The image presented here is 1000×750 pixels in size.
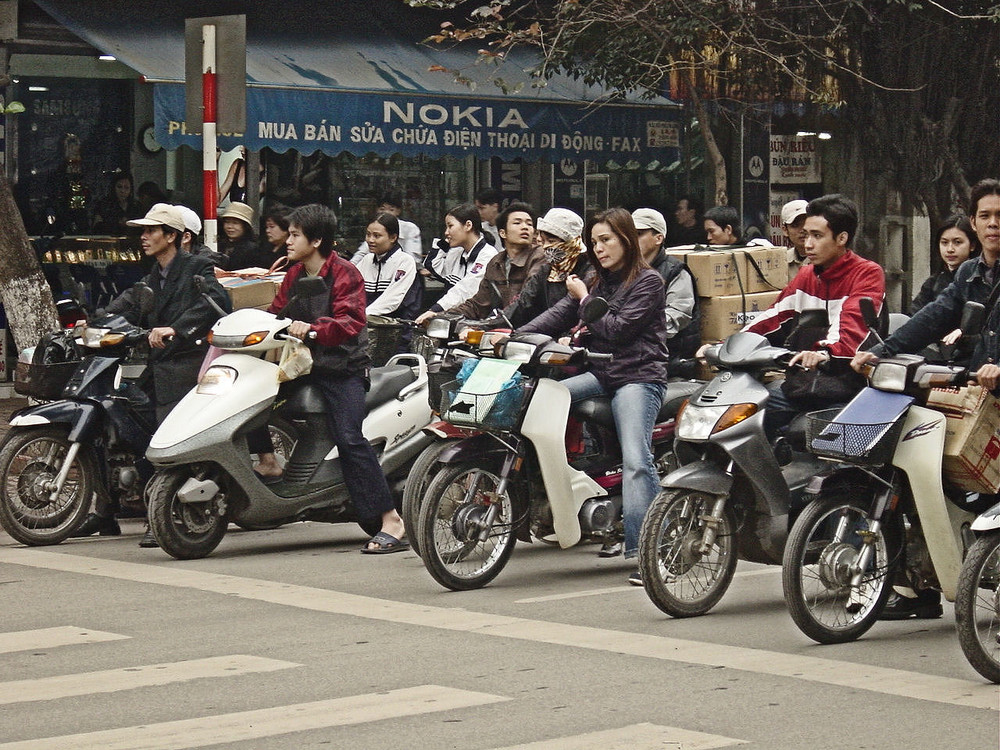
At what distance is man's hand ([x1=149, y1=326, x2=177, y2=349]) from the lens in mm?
10164

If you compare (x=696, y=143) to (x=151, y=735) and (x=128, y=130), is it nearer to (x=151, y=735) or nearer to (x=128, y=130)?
(x=128, y=130)

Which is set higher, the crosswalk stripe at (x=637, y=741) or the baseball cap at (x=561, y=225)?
the baseball cap at (x=561, y=225)

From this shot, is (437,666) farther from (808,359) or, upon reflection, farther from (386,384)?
(386,384)

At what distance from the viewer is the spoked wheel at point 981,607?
21.0ft

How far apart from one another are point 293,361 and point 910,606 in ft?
Answer: 11.7

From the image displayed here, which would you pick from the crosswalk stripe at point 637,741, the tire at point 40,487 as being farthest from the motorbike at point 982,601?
the tire at point 40,487

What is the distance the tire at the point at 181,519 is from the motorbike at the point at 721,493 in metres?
2.82

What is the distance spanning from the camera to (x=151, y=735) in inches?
228

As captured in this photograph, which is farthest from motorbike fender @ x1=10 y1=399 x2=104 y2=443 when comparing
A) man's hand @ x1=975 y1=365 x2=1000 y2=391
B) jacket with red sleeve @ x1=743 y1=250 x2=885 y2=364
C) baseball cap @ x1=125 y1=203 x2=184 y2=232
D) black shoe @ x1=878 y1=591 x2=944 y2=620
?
man's hand @ x1=975 y1=365 x2=1000 y2=391

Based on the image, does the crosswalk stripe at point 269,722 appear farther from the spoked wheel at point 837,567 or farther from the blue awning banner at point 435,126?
the blue awning banner at point 435,126

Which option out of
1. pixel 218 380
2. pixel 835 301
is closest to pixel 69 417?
pixel 218 380

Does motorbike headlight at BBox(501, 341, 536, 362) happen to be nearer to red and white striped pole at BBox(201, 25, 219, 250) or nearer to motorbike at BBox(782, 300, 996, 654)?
motorbike at BBox(782, 300, 996, 654)

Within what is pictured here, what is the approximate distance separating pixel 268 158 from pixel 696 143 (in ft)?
18.9

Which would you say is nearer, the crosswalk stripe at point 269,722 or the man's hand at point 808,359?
the crosswalk stripe at point 269,722
